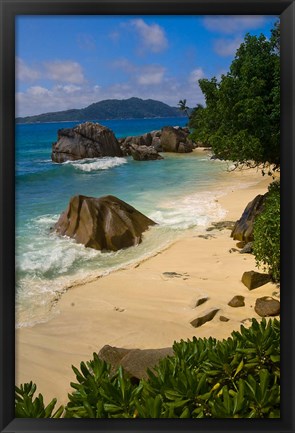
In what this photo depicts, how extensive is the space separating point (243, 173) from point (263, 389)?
3.02m

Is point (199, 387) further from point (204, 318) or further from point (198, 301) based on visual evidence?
point (198, 301)

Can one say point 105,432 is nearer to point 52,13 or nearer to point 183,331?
point 183,331

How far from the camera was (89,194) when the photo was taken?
4387mm

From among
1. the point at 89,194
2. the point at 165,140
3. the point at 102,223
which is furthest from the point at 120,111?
the point at 165,140

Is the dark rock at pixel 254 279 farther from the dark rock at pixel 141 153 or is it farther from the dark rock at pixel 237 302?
the dark rock at pixel 141 153

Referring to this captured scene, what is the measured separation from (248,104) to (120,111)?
1032mm

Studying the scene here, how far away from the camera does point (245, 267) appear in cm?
395

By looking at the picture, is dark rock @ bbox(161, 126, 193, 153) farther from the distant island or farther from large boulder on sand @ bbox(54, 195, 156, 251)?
large boulder on sand @ bbox(54, 195, 156, 251)

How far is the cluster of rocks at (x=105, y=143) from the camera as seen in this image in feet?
13.6

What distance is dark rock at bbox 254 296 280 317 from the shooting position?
3.39 meters

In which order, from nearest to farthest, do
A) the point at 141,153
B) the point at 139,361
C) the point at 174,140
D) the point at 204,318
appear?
the point at 139,361, the point at 204,318, the point at 141,153, the point at 174,140

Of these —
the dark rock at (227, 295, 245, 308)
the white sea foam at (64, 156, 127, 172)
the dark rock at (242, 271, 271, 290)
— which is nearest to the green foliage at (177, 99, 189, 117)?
the white sea foam at (64, 156, 127, 172)

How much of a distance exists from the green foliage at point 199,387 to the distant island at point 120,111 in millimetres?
1968

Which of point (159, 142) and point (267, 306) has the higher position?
point (159, 142)
